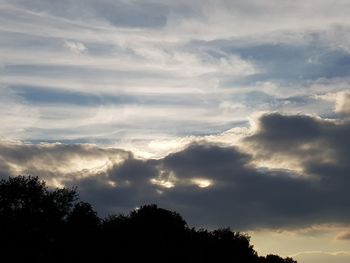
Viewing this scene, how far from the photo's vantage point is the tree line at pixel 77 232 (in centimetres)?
9275

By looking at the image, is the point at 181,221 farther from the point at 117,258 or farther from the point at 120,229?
the point at 117,258

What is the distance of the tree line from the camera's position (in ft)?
304

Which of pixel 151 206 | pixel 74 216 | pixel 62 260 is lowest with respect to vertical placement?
pixel 62 260

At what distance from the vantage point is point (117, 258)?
390 feet

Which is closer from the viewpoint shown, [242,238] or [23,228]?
[23,228]

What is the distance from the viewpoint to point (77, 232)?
104 meters

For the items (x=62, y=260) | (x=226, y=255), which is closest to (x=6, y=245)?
(x=62, y=260)

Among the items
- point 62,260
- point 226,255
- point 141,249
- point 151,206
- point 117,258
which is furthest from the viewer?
point 226,255

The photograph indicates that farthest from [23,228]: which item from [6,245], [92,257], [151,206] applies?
[151,206]

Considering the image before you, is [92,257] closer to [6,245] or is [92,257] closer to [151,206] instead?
[6,245]

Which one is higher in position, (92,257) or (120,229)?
(120,229)

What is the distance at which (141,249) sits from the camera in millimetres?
127812

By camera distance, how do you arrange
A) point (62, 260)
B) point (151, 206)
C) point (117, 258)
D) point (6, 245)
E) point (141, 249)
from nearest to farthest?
point (6, 245) → point (62, 260) → point (117, 258) → point (141, 249) → point (151, 206)

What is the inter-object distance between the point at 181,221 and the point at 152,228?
45.1 feet
